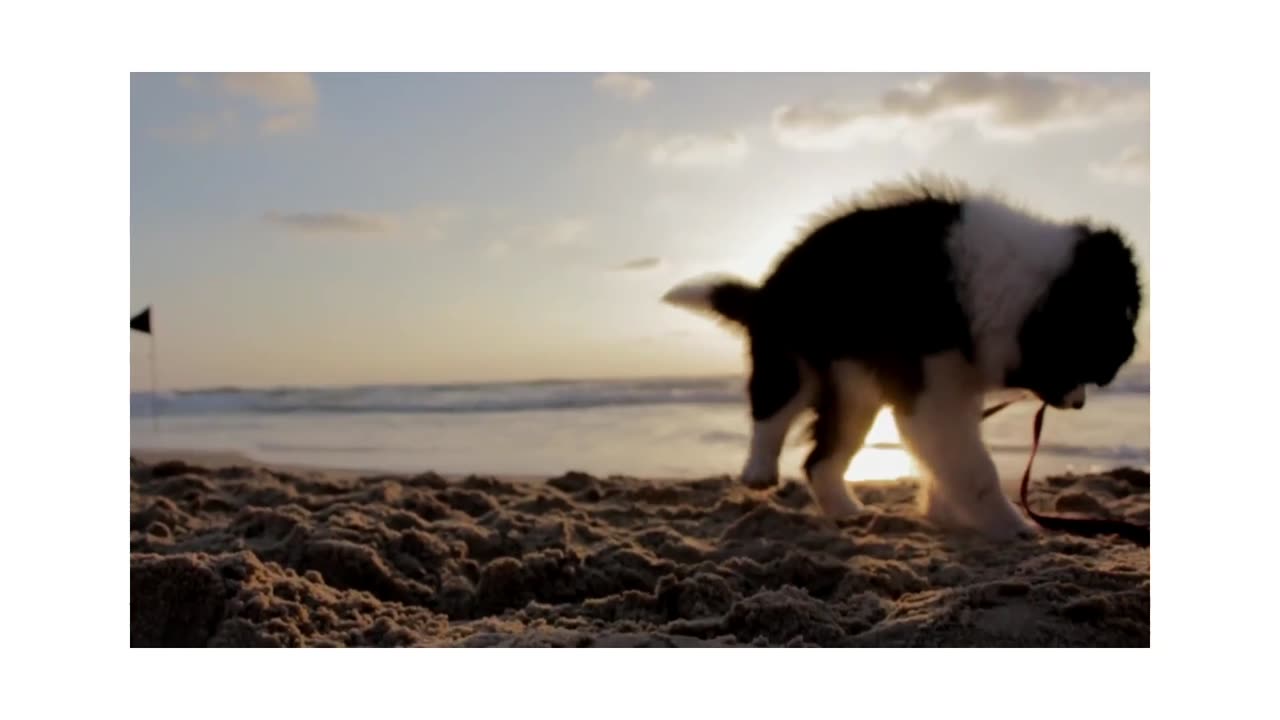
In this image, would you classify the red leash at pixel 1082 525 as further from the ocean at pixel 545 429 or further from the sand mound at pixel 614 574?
the ocean at pixel 545 429

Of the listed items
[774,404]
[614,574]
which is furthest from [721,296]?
[614,574]

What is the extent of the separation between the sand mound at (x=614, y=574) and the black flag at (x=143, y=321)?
612 mm

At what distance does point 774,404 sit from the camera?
383cm

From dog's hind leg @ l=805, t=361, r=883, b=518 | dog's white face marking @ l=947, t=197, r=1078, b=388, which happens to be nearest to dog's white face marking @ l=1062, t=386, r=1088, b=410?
dog's white face marking @ l=947, t=197, r=1078, b=388

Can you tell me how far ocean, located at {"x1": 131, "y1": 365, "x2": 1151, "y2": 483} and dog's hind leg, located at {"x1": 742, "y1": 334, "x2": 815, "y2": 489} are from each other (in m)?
0.15

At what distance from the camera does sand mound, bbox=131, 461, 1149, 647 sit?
294 cm

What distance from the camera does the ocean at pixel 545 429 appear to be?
427cm

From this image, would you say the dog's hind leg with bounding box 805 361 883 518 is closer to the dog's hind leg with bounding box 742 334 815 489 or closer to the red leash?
the dog's hind leg with bounding box 742 334 815 489

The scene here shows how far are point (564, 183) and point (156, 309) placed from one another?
1523 mm

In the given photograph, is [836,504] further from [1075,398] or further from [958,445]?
[1075,398]

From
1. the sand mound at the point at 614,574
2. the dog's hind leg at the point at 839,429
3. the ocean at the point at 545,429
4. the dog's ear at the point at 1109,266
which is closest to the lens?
the sand mound at the point at 614,574

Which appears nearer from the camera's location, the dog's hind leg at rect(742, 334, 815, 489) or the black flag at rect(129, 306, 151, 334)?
the dog's hind leg at rect(742, 334, 815, 489)

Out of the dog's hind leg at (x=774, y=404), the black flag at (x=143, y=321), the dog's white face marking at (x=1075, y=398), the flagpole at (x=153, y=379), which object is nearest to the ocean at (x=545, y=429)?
the flagpole at (x=153, y=379)

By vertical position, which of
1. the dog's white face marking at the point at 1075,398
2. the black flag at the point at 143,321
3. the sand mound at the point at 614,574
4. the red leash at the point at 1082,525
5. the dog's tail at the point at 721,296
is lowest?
the sand mound at the point at 614,574
